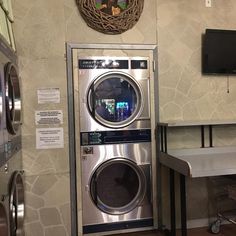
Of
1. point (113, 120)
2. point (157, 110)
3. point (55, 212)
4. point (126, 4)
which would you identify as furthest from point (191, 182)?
point (126, 4)

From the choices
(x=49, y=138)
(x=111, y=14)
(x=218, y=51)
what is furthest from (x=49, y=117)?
(x=218, y=51)

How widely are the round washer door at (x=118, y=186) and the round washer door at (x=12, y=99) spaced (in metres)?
1.04

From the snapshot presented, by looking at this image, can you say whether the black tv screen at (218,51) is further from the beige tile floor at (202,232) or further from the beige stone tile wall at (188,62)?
the beige tile floor at (202,232)

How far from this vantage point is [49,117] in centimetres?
291

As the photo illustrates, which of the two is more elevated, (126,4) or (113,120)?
(126,4)

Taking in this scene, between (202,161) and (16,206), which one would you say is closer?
(16,206)

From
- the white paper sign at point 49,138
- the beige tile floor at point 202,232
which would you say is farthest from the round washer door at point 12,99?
the beige tile floor at point 202,232

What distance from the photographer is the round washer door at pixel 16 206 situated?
6.29ft

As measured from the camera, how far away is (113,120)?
9.98 ft

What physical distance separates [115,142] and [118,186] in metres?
0.49

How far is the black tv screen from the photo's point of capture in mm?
3145

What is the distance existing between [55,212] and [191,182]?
1491 mm

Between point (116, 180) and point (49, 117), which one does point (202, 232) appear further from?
point (49, 117)

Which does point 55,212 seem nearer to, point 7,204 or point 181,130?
point 7,204
